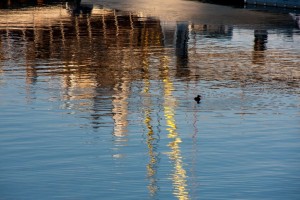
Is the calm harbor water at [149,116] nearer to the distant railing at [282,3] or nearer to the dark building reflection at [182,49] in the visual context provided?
the dark building reflection at [182,49]

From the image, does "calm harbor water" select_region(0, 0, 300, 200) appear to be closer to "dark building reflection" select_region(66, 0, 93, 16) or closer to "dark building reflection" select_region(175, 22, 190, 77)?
"dark building reflection" select_region(175, 22, 190, 77)

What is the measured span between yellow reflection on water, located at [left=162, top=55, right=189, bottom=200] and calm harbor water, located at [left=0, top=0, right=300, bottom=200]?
1.2 inches

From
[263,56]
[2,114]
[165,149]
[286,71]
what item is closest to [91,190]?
[165,149]

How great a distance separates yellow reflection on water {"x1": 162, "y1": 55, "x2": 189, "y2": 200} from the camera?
19766mm

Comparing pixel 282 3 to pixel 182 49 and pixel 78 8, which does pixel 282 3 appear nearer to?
pixel 78 8

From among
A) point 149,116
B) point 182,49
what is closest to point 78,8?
point 182,49

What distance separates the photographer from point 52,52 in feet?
167

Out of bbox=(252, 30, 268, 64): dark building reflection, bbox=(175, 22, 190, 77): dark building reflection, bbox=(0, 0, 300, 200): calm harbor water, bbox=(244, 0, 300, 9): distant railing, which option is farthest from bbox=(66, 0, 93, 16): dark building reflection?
bbox=(252, 30, 268, 64): dark building reflection

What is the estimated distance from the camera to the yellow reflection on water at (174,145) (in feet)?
64.8

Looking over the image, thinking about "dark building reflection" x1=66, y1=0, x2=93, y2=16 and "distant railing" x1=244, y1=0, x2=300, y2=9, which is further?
"distant railing" x1=244, y1=0, x2=300, y2=9

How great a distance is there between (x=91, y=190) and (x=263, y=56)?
3013 centimetres

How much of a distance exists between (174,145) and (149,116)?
4642mm

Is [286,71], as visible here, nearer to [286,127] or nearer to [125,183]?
[286,127]

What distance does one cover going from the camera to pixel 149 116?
29.4 metres
